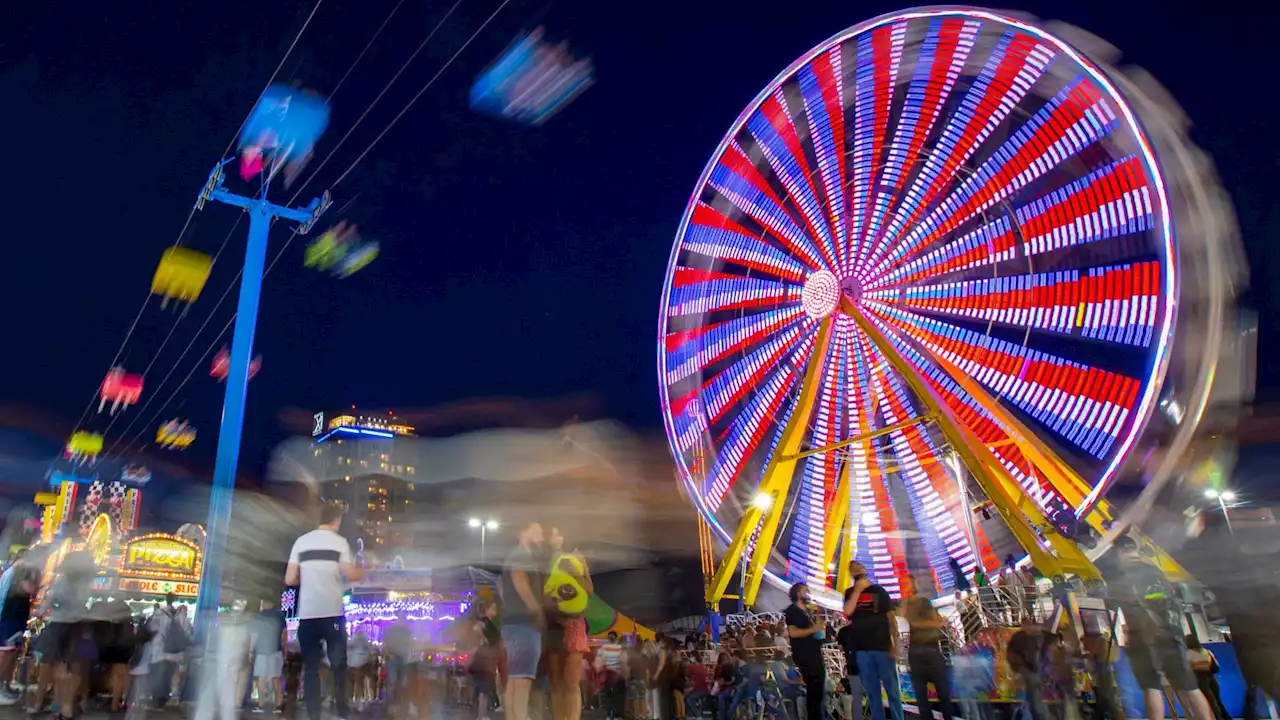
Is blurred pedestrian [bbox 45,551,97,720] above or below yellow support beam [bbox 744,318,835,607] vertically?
below

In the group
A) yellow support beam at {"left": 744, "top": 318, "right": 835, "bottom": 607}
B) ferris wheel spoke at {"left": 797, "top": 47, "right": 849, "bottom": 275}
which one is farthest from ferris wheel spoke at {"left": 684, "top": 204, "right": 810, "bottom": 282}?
yellow support beam at {"left": 744, "top": 318, "right": 835, "bottom": 607}

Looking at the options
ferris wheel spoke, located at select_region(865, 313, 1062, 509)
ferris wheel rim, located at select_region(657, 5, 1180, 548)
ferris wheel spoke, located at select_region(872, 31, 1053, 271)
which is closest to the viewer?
ferris wheel rim, located at select_region(657, 5, 1180, 548)

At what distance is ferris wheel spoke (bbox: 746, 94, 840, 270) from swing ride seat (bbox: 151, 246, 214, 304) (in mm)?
12061

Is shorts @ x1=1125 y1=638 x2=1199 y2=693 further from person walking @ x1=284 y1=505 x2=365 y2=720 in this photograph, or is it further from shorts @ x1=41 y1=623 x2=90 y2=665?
shorts @ x1=41 y1=623 x2=90 y2=665

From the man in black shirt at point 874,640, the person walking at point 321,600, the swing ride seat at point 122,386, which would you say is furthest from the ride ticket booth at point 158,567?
the man in black shirt at point 874,640

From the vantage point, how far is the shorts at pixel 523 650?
4625 mm

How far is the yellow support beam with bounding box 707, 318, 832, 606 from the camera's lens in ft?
46.3

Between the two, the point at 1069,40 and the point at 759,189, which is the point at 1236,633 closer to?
the point at 1069,40

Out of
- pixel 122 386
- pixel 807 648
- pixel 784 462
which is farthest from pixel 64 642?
pixel 122 386

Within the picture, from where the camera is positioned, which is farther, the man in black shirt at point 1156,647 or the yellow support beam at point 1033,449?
the yellow support beam at point 1033,449

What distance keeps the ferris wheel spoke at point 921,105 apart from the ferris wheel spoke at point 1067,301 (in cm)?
148

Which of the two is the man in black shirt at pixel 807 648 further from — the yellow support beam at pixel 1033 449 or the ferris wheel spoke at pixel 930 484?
the ferris wheel spoke at pixel 930 484

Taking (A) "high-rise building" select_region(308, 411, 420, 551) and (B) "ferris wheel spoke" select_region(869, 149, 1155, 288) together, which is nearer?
(B) "ferris wheel spoke" select_region(869, 149, 1155, 288)

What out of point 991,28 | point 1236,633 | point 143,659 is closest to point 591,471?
point 143,659
